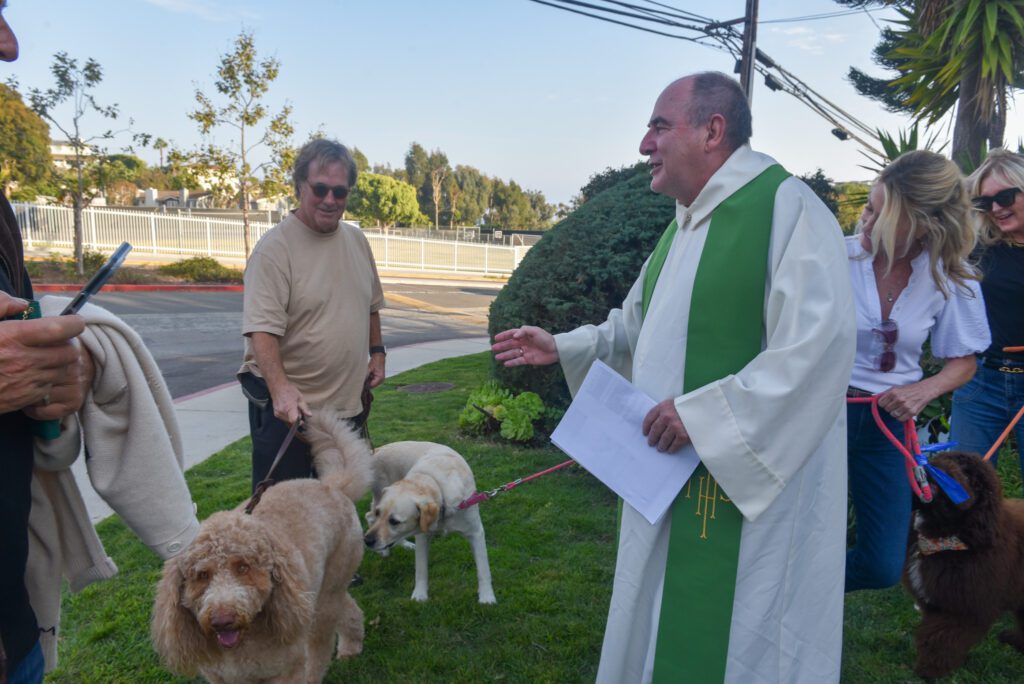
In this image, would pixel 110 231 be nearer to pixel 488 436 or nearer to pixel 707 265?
pixel 488 436

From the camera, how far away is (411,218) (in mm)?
57312

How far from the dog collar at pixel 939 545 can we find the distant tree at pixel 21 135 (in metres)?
29.7

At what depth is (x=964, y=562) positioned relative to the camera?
3.08 metres

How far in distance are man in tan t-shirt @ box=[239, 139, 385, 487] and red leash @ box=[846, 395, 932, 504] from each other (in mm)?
2496

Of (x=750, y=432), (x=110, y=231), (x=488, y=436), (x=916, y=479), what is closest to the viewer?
(x=750, y=432)

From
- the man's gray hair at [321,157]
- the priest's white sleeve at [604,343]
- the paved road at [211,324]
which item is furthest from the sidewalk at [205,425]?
the priest's white sleeve at [604,343]

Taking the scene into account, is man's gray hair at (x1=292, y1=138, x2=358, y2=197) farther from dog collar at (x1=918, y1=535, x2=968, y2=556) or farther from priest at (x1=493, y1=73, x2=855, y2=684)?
dog collar at (x1=918, y1=535, x2=968, y2=556)

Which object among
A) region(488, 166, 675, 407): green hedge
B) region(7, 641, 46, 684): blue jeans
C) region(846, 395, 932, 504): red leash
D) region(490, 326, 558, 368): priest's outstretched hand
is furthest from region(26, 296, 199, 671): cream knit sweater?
region(488, 166, 675, 407): green hedge

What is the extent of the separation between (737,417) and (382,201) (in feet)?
180

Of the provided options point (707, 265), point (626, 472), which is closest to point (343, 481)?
point (626, 472)

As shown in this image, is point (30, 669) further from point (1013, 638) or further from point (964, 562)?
point (1013, 638)

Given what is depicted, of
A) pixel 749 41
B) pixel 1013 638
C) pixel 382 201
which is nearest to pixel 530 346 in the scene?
pixel 1013 638

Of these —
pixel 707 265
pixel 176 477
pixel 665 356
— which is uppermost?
pixel 707 265

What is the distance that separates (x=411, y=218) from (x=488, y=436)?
Result: 52136mm
